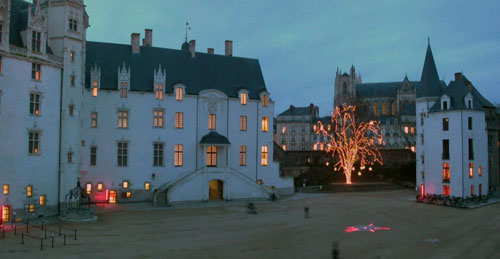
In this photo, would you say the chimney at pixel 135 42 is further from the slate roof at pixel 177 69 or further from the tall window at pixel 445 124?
the tall window at pixel 445 124

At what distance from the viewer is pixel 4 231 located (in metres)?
28.5

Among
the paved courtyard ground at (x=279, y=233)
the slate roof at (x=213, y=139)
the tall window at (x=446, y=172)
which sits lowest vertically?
the paved courtyard ground at (x=279, y=233)

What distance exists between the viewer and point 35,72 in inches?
1382

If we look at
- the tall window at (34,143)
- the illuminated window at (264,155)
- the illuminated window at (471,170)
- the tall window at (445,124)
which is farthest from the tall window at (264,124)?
the tall window at (34,143)

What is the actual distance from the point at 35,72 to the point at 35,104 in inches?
98.8

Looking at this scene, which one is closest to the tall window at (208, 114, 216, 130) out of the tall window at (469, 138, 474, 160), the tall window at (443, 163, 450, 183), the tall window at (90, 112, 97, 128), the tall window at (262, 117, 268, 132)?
the tall window at (262, 117, 268, 132)

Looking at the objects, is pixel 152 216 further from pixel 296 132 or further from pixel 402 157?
pixel 296 132

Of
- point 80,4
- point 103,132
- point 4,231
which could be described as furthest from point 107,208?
point 80,4

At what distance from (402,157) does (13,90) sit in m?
55.0

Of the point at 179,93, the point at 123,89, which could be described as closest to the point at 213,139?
the point at 179,93

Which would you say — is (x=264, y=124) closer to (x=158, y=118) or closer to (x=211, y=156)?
(x=211, y=156)

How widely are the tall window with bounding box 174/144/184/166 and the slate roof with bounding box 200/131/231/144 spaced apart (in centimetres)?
232

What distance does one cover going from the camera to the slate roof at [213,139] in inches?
1868

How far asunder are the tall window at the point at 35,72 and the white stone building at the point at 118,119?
0.09 m
